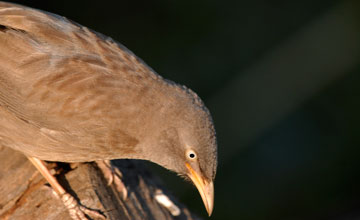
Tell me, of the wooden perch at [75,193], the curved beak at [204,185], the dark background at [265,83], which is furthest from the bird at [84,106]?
the dark background at [265,83]

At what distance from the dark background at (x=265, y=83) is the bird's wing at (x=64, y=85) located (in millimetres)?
3263

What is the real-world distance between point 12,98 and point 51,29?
1.94ft

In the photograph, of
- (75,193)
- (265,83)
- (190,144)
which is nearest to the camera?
(75,193)

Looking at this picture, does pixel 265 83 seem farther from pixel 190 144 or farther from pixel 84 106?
pixel 84 106

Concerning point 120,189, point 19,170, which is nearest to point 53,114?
point 19,170

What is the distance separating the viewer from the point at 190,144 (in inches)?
165

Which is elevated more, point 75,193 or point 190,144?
point 190,144

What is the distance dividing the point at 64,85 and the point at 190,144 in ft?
3.33

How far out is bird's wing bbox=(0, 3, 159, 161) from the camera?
13.9 feet

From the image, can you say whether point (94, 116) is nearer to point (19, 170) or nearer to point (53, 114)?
point (53, 114)

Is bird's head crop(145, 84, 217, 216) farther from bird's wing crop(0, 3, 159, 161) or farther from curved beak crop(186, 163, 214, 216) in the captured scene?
bird's wing crop(0, 3, 159, 161)

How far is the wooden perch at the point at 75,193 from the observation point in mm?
3771

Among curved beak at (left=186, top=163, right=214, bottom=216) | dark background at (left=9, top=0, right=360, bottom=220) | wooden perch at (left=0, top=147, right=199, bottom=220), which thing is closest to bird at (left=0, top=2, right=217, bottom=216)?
curved beak at (left=186, top=163, right=214, bottom=216)

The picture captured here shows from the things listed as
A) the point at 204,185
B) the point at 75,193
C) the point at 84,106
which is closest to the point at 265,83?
the point at 204,185
